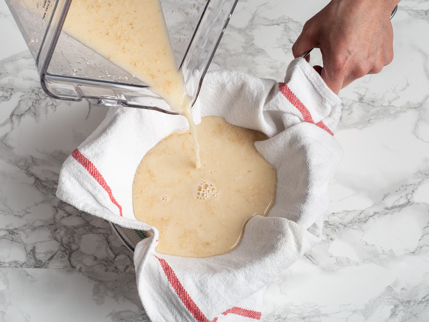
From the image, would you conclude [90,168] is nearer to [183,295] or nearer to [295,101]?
[183,295]

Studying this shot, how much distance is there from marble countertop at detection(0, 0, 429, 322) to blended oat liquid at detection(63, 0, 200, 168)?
349 millimetres

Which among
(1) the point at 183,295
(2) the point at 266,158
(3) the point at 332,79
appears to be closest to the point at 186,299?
(1) the point at 183,295

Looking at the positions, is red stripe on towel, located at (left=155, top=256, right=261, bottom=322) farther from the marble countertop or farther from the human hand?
the human hand

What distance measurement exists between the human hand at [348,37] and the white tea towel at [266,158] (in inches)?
1.8

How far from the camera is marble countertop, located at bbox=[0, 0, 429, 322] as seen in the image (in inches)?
35.1

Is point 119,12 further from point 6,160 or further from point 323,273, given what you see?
point 323,273

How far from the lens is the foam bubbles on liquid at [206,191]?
2.69ft

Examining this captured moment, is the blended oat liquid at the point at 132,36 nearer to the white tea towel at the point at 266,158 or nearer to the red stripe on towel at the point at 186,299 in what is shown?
the white tea towel at the point at 266,158

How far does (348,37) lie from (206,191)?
14.7 inches

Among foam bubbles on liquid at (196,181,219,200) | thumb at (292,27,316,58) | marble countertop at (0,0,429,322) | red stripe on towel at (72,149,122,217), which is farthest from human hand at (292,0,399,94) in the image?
red stripe on towel at (72,149,122,217)

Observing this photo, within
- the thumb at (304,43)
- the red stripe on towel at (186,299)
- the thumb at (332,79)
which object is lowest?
the red stripe on towel at (186,299)

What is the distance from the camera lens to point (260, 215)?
2.70 feet

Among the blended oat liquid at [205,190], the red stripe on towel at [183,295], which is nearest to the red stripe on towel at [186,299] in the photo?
the red stripe on towel at [183,295]

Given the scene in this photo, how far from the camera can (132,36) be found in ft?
1.97
